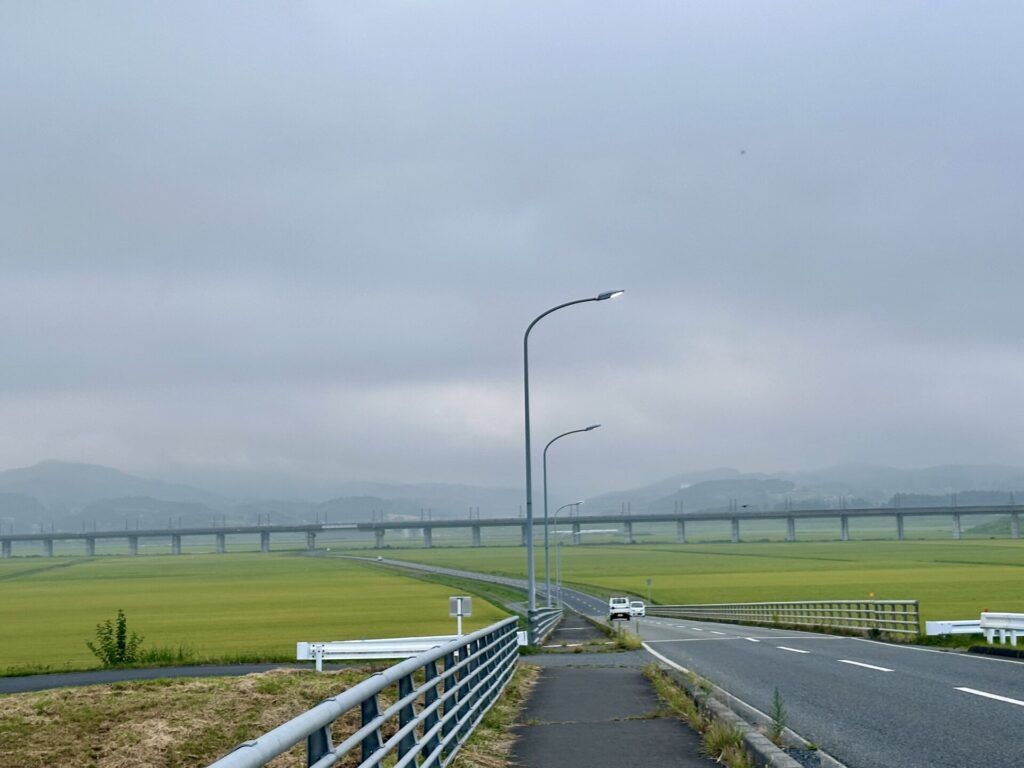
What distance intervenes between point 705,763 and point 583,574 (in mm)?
133419

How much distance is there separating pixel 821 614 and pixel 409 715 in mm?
44441

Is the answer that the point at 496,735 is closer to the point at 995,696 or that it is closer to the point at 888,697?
the point at 888,697

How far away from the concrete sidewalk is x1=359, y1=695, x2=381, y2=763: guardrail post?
4.34 metres

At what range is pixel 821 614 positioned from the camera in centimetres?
5000

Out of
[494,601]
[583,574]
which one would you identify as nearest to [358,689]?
[494,601]

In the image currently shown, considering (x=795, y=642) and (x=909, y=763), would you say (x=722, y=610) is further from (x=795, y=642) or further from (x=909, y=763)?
(x=909, y=763)

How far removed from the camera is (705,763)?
35.3 ft

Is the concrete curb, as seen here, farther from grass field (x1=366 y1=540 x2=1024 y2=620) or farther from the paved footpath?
grass field (x1=366 y1=540 x2=1024 y2=620)

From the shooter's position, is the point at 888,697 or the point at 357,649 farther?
the point at 357,649

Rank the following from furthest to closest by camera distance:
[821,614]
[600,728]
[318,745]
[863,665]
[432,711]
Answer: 1. [821,614]
2. [863,665]
3. [600,728]
4. [432,711]
5. [318,745]

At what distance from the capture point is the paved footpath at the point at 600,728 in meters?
11.2

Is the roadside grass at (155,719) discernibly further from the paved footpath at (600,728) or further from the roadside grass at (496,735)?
the paved footpath at (600,728)

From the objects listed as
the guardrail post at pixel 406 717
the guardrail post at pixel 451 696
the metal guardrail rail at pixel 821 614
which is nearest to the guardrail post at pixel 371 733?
the guardrail post at pixel 406 717

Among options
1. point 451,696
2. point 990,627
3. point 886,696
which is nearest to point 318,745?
point 451,696
